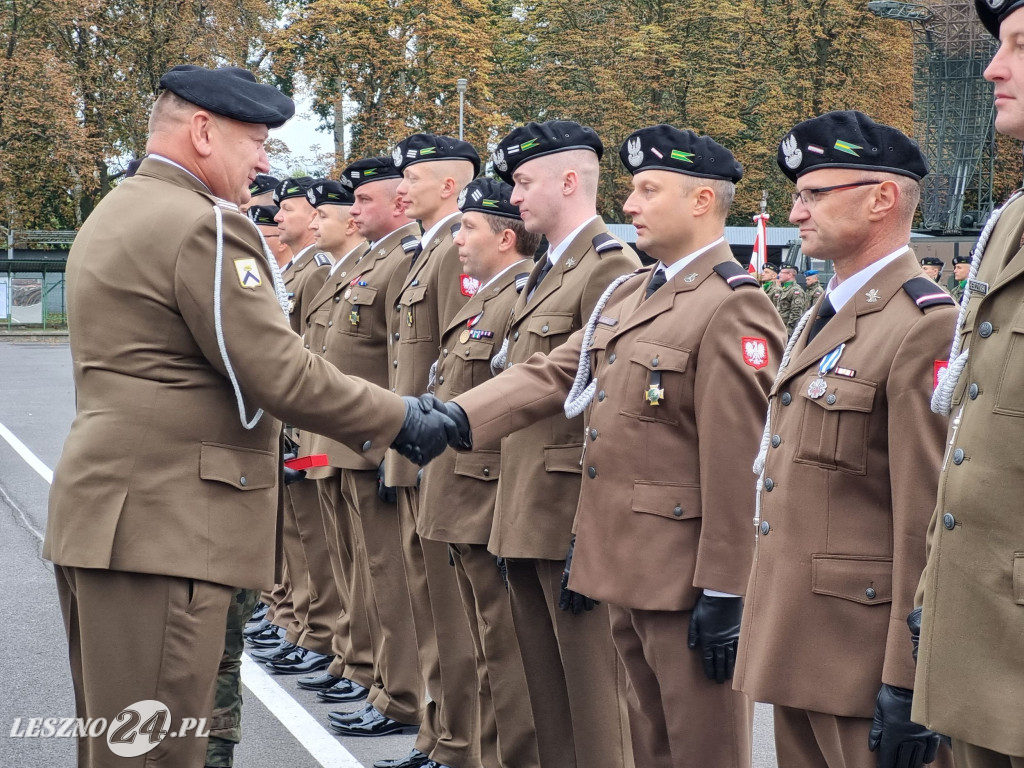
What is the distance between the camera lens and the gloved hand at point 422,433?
375cm

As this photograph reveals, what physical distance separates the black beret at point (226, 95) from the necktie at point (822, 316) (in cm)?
160

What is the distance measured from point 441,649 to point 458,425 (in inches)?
54.4

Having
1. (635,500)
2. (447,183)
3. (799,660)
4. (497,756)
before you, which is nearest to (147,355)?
(635,500)

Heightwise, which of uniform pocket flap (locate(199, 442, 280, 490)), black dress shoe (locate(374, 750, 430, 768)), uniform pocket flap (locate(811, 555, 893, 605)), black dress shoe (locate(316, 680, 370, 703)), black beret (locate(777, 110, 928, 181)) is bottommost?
black dress shoe (locate(316, 680, 370, 703))

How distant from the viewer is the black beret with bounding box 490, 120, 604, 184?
4.62m

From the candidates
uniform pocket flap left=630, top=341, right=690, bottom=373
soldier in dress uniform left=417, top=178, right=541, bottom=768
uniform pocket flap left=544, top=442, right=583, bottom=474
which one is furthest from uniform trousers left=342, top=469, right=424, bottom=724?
uniform pocket flap left=630, top=341, right=690, bottom=373

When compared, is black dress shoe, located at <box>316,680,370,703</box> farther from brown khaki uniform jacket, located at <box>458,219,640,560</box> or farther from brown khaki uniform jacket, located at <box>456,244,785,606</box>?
brown khaki uniform jacket, located at <box>456,244,785,606</box>

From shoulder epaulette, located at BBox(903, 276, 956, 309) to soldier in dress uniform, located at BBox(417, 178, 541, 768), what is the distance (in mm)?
1959

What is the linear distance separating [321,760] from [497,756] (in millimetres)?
791

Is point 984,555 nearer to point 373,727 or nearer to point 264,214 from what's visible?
point 373,727

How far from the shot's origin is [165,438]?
323cm

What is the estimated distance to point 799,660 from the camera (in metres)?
3.02

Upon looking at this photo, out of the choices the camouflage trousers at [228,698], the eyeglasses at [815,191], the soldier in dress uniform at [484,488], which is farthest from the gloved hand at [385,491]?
the eyeglasses at [815,191]

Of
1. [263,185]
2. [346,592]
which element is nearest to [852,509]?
[346,592]
